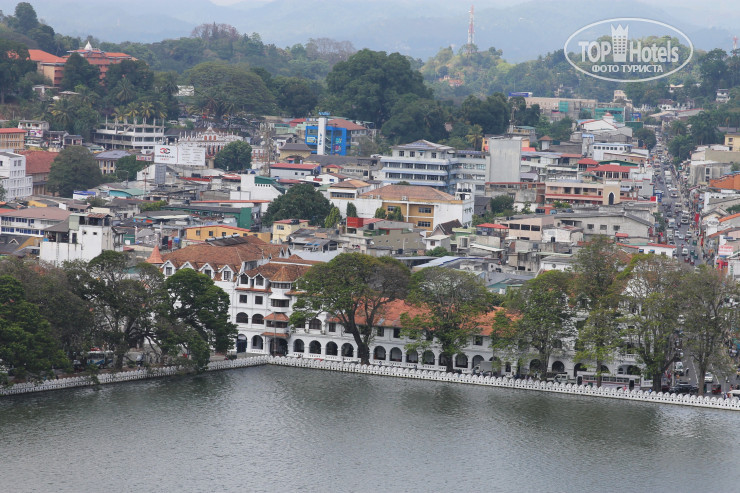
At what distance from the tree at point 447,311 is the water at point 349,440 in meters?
2.07

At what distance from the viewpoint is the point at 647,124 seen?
14450 cm

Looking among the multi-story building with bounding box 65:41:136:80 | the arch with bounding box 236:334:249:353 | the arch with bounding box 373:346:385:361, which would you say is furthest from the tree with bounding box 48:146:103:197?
the arch with bounding box 373:346:385:361

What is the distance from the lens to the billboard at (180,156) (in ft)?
311

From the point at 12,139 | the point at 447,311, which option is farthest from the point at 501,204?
the point at 12,139

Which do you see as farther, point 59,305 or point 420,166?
point 420,166

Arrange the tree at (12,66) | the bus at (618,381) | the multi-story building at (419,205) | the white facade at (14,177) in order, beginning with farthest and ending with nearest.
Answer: the tree at (12,66) < the white facade at (14,177) < the multi-story building at (419,205) < the bus at (618,381)

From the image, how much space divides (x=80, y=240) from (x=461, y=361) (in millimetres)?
19214

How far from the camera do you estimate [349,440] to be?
133 feet

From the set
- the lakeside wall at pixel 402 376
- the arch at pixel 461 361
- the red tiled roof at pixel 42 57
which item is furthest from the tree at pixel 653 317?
the red tiled roof at pixel 42 57

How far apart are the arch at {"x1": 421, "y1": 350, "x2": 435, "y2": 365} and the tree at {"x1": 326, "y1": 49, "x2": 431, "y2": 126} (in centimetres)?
6944

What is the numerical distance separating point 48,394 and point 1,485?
9.47 m

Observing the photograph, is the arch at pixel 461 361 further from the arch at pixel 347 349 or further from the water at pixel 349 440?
the arch at pixel 347 349

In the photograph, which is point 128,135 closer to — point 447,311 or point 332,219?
point 332,219

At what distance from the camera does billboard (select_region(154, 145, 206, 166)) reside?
94688 mm
